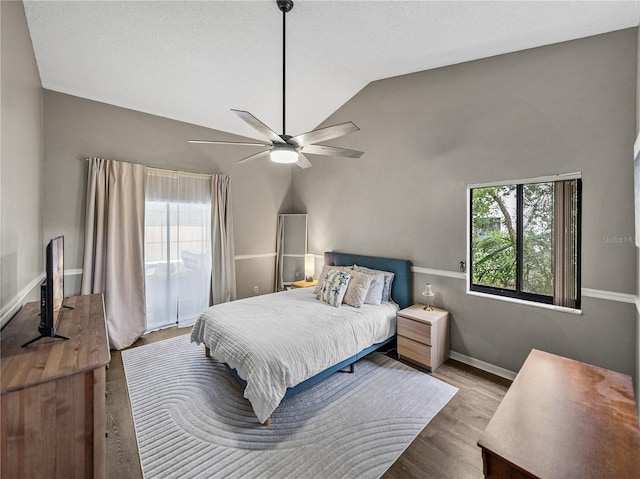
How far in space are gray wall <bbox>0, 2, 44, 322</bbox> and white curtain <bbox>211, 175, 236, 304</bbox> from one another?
2.00 meters

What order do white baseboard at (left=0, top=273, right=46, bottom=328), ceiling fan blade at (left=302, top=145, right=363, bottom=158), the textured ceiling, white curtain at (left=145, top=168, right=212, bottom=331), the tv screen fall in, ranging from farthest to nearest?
white curtain at (left=145, top=168, right=212, bottom=331)
ceiling fan blade at (left=302, top=145, right=363, bottom=158)
the textured ceiling
white baseboard at (left=0, top=273, right=46, bottom=328)
the tv screen

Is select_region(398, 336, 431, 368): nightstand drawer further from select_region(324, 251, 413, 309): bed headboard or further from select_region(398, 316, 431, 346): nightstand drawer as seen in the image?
select_region(324, 251, 413, 309): bed headboard

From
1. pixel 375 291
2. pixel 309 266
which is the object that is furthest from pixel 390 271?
pixel 309 266

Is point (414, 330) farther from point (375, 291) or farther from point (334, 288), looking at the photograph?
point (334, 288)

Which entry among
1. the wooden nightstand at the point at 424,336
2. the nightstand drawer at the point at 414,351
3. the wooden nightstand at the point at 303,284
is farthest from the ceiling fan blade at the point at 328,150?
the wooden nightstand at the point at 303,284

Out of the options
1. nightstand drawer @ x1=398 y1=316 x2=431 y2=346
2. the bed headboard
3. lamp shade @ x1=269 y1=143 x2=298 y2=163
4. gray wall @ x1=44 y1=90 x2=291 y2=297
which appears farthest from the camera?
the bed headboard

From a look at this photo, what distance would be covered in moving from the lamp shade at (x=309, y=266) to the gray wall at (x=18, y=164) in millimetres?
3408

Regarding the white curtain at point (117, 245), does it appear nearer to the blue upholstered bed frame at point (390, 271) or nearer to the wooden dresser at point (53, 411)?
the blue upholstered bed frame at point (390, 271)

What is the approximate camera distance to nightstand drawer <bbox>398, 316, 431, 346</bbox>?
2.88m

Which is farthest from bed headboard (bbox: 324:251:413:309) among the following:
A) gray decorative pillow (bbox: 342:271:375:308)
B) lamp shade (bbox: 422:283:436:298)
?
gray decorative pillow (bbox: 342:271:375:308)

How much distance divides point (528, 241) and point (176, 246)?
453 centimetres

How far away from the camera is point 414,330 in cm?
299

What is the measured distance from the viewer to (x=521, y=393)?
1558 mm

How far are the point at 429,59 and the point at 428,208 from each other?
1641 millimetres
